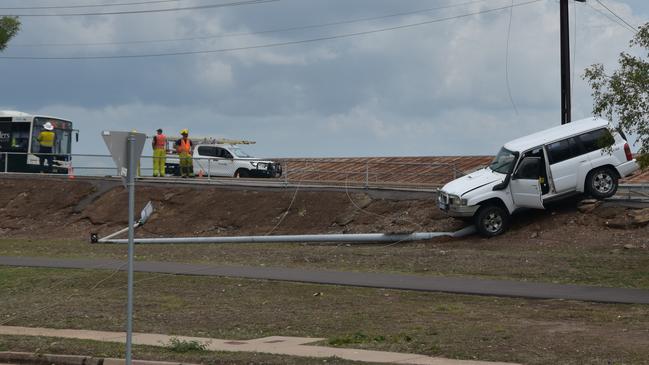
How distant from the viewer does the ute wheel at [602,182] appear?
2678 centimetres

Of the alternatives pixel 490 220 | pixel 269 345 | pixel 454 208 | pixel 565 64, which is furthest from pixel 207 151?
pixel 269 345

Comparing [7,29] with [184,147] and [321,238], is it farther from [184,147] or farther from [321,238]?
[321,238]

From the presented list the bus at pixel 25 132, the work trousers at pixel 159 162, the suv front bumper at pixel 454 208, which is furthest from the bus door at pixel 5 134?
the suv front bumper at pixel 454 208

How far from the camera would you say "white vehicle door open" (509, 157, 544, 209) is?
2661 centimetres

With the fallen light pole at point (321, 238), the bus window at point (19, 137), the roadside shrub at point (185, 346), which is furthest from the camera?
the bus window at point (19, 137)

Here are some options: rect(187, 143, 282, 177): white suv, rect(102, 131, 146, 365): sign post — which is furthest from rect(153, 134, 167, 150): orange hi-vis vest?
rect(102, 131, 146, 365): sign post

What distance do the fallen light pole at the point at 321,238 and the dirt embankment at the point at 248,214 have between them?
0.93m

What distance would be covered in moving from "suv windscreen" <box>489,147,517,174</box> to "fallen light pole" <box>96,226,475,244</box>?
5.86ft

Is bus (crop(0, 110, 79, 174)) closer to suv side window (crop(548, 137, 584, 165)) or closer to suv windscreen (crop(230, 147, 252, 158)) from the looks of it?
suv windscreen (crop(230, 147, 252, 158))

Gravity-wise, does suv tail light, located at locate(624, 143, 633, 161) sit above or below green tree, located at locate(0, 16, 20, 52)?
below

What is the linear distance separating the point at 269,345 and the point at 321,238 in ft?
49.7

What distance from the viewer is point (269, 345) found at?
554 inches

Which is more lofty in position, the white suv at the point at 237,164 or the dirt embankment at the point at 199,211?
the white suv at the point at 237,164

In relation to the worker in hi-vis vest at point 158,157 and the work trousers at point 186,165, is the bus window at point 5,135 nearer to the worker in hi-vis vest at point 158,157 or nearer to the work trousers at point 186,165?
the worker in hi-vis vest at point 158,157
